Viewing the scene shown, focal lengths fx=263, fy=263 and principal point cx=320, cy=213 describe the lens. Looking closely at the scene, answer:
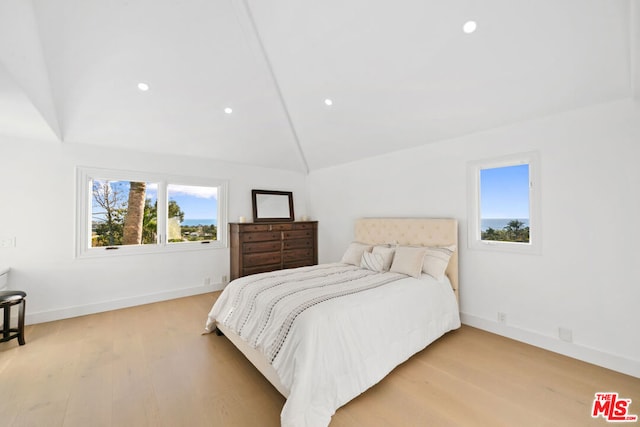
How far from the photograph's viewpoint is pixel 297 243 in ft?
17.1

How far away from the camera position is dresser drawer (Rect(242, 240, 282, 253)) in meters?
4.58

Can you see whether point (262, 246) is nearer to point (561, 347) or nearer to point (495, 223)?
point (495, 223)

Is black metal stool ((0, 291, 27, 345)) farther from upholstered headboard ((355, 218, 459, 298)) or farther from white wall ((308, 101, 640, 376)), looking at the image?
white wall ((308, 101, 640, 376))

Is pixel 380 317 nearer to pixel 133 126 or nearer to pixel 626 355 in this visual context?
pixel 626 355

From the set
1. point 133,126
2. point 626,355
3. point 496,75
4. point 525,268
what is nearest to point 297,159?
point 133,126

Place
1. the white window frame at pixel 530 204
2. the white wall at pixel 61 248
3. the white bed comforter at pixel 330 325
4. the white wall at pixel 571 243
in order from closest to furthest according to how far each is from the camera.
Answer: the white bed comforter at pixel 330 325
the white wall at pixel 571 243
the white window frame at pixel 530 204
the white wall at pixel 61 248

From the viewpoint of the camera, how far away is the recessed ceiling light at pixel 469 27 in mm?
2152

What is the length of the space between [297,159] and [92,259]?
3627 mm

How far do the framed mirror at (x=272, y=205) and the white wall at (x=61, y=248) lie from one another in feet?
4.53

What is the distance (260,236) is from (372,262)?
2203 millimetres

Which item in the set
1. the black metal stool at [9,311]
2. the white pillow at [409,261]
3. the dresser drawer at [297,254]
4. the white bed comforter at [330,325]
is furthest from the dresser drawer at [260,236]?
the black metal stool at [9,311]

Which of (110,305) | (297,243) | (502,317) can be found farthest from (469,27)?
(110,305)

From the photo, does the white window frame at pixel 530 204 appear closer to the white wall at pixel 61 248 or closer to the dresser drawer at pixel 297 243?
the dresser drawer at pixel 297 243

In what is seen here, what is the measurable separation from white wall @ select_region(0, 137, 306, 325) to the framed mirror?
4.53 feet
